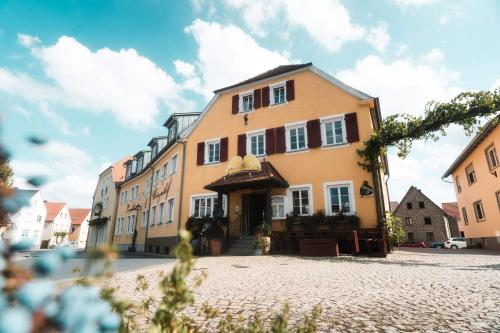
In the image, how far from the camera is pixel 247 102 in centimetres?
1703

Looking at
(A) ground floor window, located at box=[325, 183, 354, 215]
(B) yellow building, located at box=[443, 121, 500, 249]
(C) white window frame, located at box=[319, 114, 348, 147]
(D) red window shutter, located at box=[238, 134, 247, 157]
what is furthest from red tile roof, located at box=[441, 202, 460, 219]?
(D) red window shutter, located at box=[238, 134, 247, 157]

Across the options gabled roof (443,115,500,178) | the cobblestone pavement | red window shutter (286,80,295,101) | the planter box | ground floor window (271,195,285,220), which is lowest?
the cobblestone pavement

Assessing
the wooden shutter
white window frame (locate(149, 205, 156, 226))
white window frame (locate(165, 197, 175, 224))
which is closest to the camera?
the wooden shutter

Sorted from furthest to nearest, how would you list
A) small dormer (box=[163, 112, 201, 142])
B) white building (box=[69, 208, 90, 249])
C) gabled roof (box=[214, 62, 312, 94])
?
1. white building (box=[69, 208, 90, 249])
2. small dormer (box=[163, 112, 201, 142])
3. gabled roof (box=[214, 62, 312, 94])

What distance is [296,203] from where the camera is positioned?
45.0 feet

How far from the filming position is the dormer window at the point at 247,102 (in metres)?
16.8

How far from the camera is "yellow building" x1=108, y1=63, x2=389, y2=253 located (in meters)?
13.0

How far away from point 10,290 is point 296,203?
13381 millimetres

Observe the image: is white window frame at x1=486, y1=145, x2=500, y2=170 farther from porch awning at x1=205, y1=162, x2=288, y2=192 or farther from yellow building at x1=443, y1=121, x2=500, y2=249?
porch awning at x1=205, y1=162, x2=288, y2=192

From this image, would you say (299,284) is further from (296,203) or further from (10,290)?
(296,203)

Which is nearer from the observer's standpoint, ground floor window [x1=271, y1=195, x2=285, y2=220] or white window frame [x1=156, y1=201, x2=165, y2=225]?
ground floor window [x1=271, y1=195, x2=285, y2=220]

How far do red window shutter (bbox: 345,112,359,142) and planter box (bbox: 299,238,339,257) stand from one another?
4719 millimetres

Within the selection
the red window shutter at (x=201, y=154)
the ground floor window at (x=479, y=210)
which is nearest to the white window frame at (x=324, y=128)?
the red window shutter at (x=201, y=154)

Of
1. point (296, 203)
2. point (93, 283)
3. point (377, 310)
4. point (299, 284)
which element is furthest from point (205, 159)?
point (93, 283)
